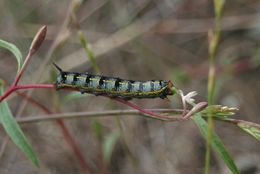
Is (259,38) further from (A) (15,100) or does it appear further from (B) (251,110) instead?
(A) (15,100)

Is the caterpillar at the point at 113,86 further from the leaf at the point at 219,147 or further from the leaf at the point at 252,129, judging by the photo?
the leaf at the point at 252,129

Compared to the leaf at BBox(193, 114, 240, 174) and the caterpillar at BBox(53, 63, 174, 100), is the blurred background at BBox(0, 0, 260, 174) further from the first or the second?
the leaf at BBox(193, 114, 240, 174)

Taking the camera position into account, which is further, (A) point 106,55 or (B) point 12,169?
(A) point 106,55

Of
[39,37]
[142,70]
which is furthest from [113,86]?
[142,70]

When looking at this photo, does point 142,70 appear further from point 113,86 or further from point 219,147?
point 219,147

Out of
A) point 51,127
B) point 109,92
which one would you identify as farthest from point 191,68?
point 109,92

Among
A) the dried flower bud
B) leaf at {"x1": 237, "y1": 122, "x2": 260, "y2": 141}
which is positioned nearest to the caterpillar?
the dried flower bud
